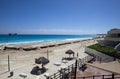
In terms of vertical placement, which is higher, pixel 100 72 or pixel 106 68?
pixel 106 68

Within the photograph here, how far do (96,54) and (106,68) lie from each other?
19804mm

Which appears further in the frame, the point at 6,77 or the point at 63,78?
the point at 6,77

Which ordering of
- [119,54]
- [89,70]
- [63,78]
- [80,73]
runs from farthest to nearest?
[119,54]
[89,70]
[80,73]
[63,78]

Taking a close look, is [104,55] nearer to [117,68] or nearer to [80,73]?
[80,73]

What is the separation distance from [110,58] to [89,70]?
8393 millimetres

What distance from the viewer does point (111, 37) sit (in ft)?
117

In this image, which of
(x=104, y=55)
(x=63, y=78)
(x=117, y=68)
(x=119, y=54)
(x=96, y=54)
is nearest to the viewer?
(x=117, y=68)

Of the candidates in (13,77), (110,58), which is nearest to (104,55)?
(110,58)

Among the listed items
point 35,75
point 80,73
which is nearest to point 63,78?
point 80,73

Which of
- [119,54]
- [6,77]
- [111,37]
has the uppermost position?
[111,37]

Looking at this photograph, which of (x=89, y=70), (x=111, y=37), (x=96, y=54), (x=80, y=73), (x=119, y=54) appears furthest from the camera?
(x=111, y=37)

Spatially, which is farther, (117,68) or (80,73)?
(80,73)

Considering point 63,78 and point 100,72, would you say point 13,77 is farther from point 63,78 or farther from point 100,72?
point 100,72

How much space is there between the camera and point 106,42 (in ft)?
123
